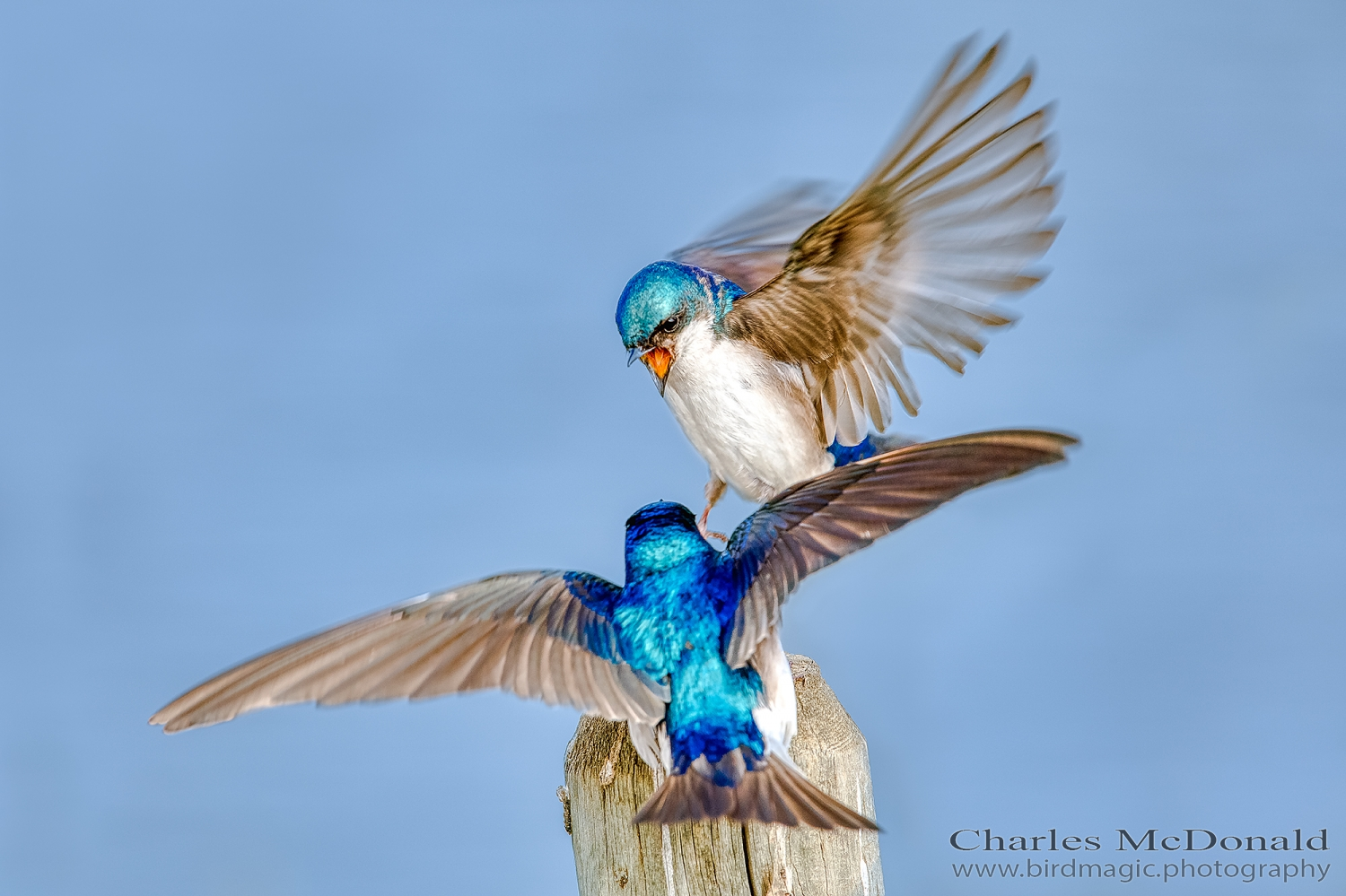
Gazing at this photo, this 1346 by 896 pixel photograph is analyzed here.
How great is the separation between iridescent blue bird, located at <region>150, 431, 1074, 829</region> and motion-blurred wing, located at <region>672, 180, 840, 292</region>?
0.83 metres

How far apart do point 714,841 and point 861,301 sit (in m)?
0.79

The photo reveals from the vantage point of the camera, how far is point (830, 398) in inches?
76.5

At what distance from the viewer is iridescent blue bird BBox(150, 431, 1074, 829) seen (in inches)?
53.4

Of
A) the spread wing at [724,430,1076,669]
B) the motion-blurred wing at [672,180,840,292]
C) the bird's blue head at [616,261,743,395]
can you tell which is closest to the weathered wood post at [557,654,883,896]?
the spread wing at [724,430,1076,669]

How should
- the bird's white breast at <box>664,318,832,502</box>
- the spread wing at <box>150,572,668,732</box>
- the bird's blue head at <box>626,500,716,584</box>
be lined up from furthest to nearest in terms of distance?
1. the bird's white breast at <box>664,318,832,502</box>
2. the bird's blue head at <box>626,500,716,584</box>
3. the spread wing at <box>150,572,668,732</box>

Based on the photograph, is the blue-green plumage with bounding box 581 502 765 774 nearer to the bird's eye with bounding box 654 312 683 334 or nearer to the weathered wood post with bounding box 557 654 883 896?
the weathered wood post with bounding box 557 654 883 896

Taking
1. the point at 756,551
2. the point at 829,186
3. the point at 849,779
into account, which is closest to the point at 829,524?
the point at 756,551

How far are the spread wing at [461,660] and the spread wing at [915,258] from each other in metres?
0.53

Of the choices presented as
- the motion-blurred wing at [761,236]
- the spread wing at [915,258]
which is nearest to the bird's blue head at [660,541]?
the spread wing at [915,258]

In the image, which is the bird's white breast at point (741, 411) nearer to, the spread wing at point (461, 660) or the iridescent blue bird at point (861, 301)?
the iridescent blue bird at point (861, 301)

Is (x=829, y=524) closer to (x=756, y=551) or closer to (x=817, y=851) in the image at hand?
(x=756, y=551)

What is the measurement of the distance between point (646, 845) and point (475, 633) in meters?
0.32

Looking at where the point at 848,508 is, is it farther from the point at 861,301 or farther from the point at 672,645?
the point at 861,301

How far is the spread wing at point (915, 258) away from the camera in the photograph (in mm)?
1619
